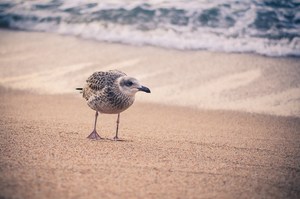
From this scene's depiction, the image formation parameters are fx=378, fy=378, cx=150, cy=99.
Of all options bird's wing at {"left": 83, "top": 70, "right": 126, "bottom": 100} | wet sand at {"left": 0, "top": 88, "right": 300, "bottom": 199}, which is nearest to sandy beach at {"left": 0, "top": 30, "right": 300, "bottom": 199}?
wet sand at {"left": 0, "top": 88, "right": 300, "bottom": 199}

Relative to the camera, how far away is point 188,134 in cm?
486

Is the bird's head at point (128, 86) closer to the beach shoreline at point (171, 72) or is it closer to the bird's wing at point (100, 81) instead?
the bird's wing at point (100, 81)

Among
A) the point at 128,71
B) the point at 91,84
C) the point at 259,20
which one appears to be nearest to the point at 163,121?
the point at 91,84

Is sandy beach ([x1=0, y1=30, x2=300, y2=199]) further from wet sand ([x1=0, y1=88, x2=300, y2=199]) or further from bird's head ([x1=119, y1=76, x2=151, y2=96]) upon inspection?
bird's head ([x1=119, y1=76, x2=151, y2=96])

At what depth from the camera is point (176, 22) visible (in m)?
10.4

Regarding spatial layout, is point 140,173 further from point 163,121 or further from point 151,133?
point 163,121

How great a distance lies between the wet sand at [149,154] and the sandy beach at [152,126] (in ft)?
0.03

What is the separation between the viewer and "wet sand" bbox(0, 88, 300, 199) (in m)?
2.78

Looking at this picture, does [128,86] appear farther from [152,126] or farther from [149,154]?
[149,154]

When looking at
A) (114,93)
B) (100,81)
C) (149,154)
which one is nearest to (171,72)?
(100,81)

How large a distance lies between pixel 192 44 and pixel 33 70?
3.71 meters

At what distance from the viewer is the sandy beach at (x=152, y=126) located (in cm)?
290

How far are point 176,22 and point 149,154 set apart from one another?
716cm

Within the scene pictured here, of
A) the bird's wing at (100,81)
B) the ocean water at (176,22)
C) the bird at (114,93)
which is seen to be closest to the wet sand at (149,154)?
the bird at (114,93)
